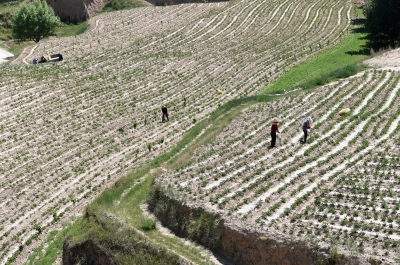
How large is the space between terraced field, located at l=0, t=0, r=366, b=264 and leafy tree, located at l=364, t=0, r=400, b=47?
14.5 ft

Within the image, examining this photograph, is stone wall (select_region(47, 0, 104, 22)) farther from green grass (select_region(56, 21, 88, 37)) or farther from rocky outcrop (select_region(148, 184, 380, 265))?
rocky outcrop (select_region(148, 184, 380, 265))

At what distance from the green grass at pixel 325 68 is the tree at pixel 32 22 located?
32.3 metres

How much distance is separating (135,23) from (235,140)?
38.6m

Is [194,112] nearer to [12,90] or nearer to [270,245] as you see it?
[12,90]

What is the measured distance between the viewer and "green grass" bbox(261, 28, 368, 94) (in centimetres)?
3716

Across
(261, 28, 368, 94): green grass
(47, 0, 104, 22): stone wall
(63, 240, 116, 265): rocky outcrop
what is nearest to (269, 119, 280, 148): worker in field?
(63, 240, 116, 265): rocky outcrop

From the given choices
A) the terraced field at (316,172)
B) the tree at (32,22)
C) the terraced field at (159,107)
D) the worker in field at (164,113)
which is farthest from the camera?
Answer: the tree at (32,22)

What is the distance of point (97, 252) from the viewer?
20672 millimetres

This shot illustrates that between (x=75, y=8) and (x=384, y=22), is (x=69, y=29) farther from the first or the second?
(x=384, y=22)

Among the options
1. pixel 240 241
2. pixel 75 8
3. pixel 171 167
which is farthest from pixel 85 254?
pixel 75 8

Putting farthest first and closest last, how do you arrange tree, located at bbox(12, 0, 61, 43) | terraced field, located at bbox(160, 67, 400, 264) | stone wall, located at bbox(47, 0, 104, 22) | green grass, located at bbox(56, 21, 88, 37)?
stone wall, located at bbox(47, 0, 104, 22), green grass, located at bbox(56, 21, 88, 37), tree, located at bbox(12, 0, 61, 43), terraced field, located at bbox(160, 67, 400, 264)

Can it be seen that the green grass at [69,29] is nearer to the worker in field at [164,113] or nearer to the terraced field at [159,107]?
the terraced field at [159,107]

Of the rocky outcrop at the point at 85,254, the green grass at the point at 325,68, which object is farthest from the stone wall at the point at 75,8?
the rocky outcrop at the point at 85,254

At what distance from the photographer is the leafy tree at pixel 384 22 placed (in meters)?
49.0
